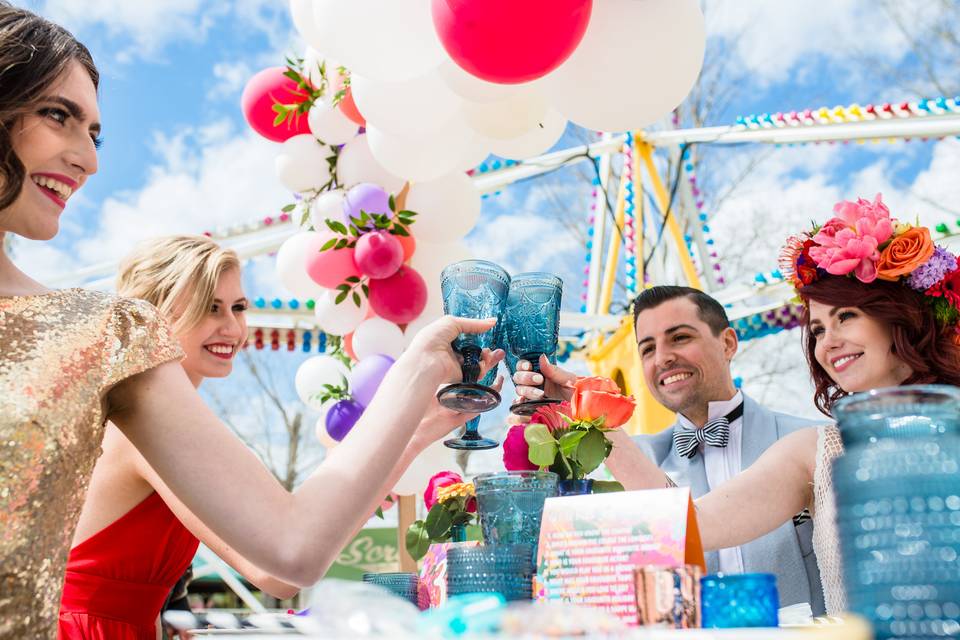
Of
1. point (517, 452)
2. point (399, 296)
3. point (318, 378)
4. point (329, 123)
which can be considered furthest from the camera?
point (318, 378)

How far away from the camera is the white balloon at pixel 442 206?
394cm

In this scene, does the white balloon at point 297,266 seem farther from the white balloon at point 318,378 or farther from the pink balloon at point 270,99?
the pink balloon at point 270,99

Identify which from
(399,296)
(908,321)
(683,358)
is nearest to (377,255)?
(399,296)

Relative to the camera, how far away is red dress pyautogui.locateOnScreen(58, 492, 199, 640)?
189 centimetres

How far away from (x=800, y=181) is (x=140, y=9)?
10792mm

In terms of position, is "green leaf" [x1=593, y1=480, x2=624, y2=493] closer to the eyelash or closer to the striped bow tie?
the eyelash

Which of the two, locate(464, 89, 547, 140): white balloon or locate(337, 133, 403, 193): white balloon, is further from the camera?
locate(337, 133, 403, 193): white balloon

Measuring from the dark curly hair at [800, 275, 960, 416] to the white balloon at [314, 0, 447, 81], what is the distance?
1359 mm

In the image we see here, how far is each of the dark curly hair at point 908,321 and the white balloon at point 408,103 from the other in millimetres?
1525

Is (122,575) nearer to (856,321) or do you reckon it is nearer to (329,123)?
(856,321)

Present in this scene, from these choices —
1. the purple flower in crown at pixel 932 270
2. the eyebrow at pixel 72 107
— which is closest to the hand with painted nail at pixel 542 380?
the eyebrow at pixel 72 107

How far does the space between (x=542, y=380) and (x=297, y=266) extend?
2577mm

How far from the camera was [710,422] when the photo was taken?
299 centimetres

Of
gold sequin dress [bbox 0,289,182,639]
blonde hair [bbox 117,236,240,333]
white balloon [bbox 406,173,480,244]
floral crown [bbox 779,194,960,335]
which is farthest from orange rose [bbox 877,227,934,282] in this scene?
white balloon [bbox 406,173,480,244]
